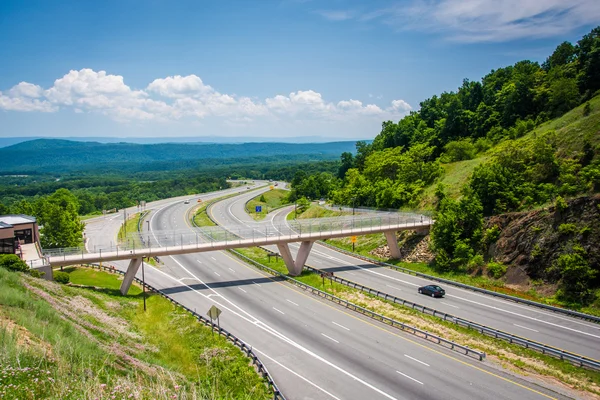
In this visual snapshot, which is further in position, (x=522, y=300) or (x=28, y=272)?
(x=522, y=300)

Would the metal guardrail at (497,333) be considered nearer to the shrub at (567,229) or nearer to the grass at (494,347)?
the grass at (494,347)

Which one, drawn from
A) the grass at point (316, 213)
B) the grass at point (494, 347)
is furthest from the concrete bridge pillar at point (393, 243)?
the grass at point (316, 213)

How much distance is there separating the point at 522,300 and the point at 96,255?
1730 inches

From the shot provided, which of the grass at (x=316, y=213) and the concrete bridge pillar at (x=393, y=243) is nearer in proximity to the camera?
the concrete bridge pillar at (x=393, y=243)

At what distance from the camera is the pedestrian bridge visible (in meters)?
47.5

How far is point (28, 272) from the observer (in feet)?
139

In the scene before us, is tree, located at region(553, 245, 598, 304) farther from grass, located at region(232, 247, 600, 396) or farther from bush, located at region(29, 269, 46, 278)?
bush, located at region(29, 269, 46, 278)

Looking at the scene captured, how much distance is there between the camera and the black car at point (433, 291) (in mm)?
48094

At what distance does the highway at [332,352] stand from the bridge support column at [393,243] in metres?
18.2

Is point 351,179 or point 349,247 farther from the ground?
point 351,179

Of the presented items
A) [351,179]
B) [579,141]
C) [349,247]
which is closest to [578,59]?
[579,141]

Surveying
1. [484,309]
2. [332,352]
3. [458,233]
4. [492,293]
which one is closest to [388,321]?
[332,352]

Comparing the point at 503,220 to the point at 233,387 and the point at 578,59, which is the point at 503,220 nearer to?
the point at 233,387

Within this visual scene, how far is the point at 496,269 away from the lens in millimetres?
51688
